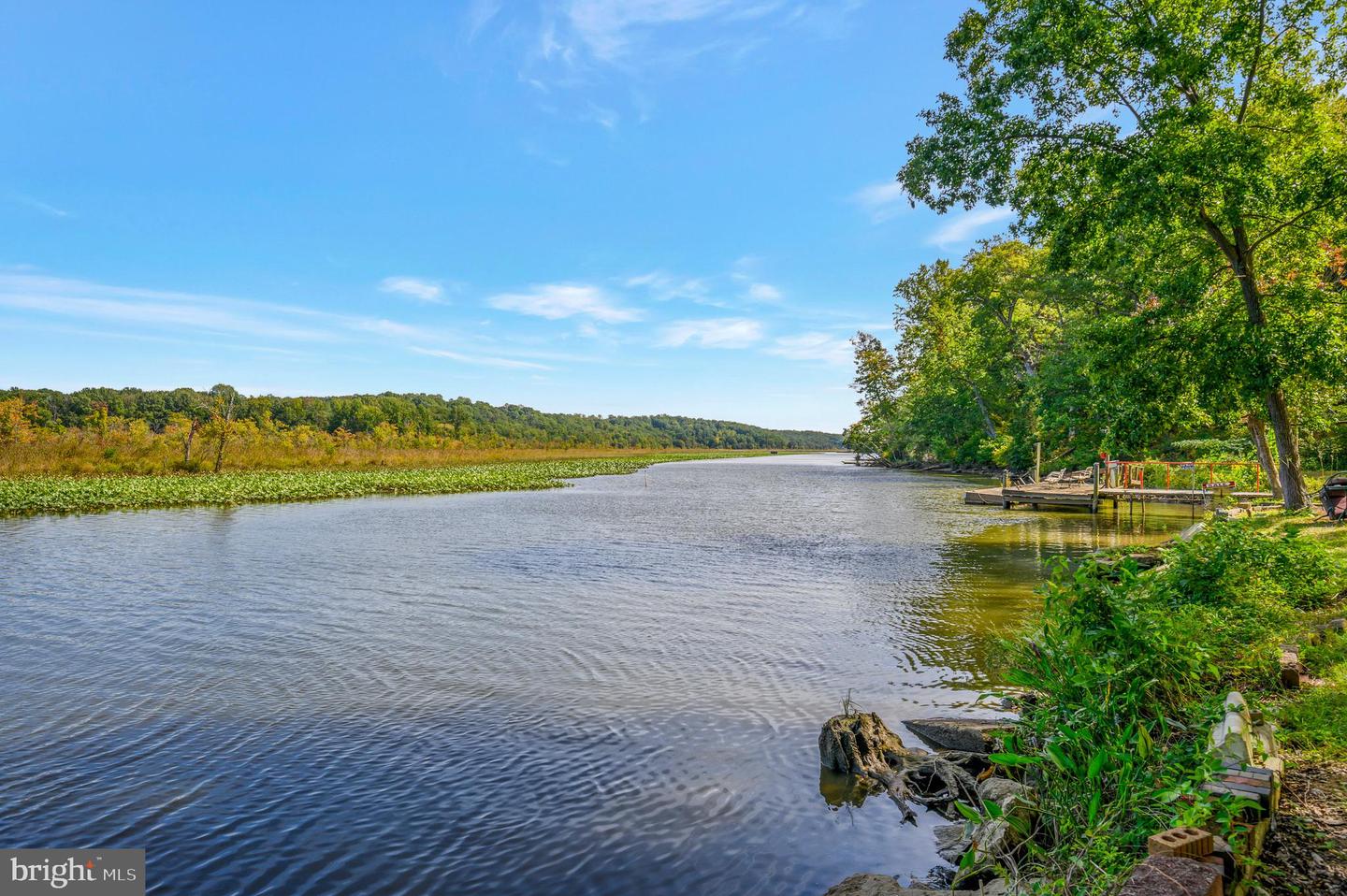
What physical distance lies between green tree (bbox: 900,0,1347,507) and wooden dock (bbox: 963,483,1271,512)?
917 cm

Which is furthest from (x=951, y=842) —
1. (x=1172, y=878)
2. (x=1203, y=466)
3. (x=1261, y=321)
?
(x=1203, y=466)

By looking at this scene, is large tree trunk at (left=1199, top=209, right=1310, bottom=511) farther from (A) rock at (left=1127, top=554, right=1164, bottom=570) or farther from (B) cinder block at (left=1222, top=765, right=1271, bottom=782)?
(B) cinder block at (left=1222, top=765, right=1271, bottom=782)

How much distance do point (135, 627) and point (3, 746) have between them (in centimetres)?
507

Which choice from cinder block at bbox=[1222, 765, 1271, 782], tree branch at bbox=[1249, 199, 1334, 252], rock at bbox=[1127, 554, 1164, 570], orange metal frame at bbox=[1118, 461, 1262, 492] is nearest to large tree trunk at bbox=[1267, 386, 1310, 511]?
tree branch at bbox=[1249, 199, 1334, 252]

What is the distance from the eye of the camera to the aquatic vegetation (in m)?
29.7

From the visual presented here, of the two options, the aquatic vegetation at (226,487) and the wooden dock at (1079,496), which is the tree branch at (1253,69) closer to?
the wooden dock at (1079,496)

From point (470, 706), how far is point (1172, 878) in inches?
278

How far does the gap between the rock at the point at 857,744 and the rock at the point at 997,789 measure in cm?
116

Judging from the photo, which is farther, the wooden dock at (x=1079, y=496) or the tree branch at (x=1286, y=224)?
the wooden dock at (x=1079, y=496)

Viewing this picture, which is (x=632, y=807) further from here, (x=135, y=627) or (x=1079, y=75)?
(x=1079, y=75)

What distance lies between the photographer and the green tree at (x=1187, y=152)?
14391mm

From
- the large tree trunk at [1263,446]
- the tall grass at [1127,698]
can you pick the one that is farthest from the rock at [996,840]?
the large tree trunk at [1263,446]

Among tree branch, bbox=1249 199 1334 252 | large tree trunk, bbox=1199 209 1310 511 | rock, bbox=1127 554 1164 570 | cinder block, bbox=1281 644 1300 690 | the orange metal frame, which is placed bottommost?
rock, bbox=1127 554 1164 570

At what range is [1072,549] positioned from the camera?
20.3 meters
